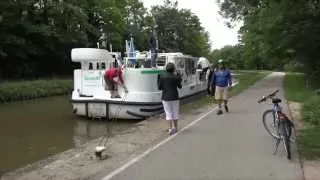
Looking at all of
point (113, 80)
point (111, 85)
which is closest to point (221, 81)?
point (113, 80)

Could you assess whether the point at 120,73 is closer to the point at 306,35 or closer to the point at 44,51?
the point at 306,35

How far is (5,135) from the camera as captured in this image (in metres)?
21.1

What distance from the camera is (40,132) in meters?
21.7

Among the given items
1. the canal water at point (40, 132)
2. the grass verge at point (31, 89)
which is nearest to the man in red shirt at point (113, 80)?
the canal water at point (40, 132)

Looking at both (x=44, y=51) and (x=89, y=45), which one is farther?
(x=89, y=45)

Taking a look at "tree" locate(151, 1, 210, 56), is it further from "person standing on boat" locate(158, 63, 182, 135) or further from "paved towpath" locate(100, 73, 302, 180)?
"paved towpath" locate(100, 73, 302, 180)

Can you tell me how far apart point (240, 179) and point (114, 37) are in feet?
195

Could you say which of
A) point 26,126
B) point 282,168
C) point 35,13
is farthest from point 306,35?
point 35,13

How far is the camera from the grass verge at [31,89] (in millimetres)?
39062

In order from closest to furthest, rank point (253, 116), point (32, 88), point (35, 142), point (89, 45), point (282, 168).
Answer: point (282, 168), point (35, 142), point (253, 116), point (32, 88), point (89, 45)

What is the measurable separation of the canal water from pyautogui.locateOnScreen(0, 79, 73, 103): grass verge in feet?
22.2

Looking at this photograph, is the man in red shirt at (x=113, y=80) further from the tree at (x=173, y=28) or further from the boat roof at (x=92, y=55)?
the tree at (x=173, y=28)

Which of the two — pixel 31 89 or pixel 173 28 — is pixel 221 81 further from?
pixel 173 28

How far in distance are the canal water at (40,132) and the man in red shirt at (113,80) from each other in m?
1.25
